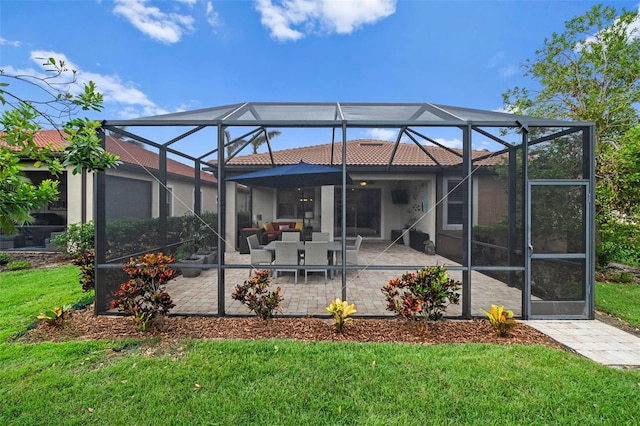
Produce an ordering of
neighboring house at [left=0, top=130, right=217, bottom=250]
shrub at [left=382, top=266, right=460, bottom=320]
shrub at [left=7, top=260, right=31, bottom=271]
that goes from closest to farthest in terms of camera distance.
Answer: shrub at [left=382, top=266, right=460, bottom=320] < neighboring house at [left=0, top=130, right=217, bottom=250] < shrub at [left=7, top=260, right=31, bottom=271]

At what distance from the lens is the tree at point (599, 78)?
7.09 meters

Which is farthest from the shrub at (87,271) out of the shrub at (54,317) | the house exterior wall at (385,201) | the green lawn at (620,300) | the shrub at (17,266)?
the green lawn at (620,300)

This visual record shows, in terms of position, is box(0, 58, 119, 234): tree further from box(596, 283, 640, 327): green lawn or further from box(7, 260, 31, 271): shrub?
box(7, 260, 31, 271): shrub

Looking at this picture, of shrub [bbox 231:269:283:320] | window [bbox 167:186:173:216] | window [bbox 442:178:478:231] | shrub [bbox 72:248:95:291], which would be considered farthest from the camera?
window [bbox 442:178:478:231]

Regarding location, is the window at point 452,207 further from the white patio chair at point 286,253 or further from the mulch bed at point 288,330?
the white patio chair at point 286,253

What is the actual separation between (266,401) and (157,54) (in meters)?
13.3

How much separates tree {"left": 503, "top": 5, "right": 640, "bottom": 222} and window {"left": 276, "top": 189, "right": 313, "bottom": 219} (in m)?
7.72

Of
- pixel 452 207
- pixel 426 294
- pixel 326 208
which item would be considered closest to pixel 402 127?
pixel 426 294

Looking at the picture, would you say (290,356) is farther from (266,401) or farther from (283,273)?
(283,273)

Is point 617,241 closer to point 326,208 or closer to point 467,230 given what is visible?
point 467,230

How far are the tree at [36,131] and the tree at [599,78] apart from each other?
9.55 meters

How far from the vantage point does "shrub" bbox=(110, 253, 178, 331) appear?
3.65 metres

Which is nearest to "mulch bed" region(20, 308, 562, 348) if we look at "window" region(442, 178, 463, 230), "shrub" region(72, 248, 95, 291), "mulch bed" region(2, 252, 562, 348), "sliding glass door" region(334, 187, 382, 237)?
"mulch bed" region(2, 252, 562, 348)

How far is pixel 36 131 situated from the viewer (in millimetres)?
2158
